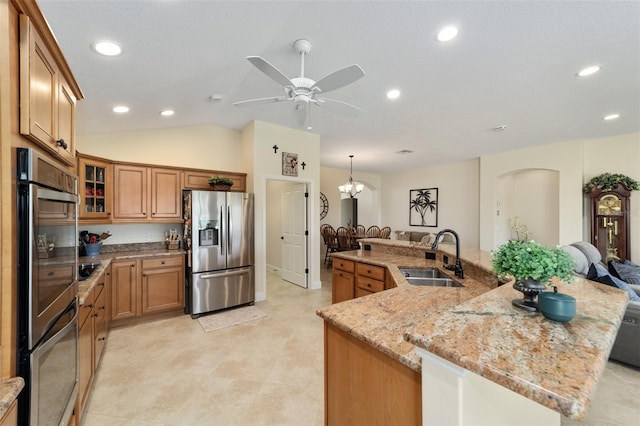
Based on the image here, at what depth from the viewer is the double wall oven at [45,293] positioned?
0.99 metres

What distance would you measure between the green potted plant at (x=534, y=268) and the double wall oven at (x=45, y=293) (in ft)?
6.15

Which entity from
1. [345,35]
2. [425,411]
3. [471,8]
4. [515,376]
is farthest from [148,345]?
[471,8]

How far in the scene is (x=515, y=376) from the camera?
0.61 metres

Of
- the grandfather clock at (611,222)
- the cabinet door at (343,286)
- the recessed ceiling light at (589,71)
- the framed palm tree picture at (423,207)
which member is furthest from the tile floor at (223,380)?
the framed palm tree picture at (423,207)

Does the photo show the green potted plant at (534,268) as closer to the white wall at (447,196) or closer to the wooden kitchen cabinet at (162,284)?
the wooden kitchen cabinet at (162,284)

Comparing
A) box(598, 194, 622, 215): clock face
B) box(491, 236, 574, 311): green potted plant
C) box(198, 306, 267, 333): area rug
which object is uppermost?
box(598, 194, 622, 215): clock face

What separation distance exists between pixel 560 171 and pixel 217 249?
6.27 metres

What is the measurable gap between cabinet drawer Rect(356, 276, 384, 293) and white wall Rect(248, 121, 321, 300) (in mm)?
1831

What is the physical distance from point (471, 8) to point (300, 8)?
3.93 feet

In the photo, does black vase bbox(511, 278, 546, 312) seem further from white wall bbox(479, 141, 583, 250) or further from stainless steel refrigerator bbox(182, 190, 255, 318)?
white wall bbox(479, 141, 583, 250)

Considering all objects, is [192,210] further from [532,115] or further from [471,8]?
[532,115]

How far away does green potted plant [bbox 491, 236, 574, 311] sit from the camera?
103 centimetres

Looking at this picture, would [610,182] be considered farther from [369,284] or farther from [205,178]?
[205,178]

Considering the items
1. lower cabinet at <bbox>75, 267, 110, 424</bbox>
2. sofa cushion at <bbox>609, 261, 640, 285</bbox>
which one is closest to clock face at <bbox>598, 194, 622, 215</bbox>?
sofa cushion at <bbox>609, 261, 640, 285</bbox>
